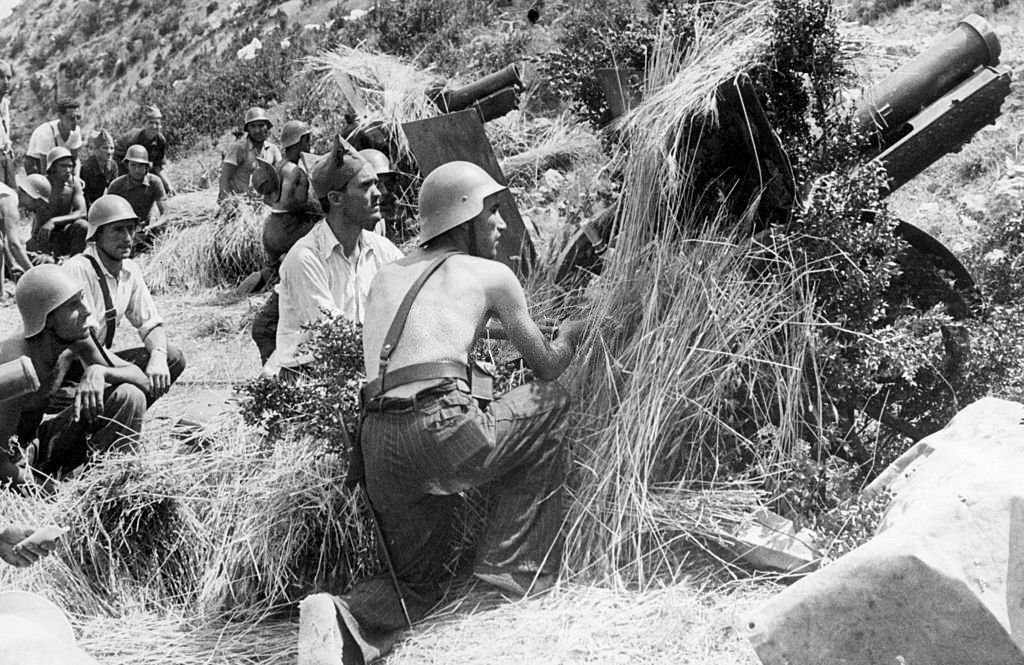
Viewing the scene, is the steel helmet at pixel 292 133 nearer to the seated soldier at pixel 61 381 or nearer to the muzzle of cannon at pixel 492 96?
the muzzle of cannon at pixel 492 96

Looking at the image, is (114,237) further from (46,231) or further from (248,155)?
(248,155)

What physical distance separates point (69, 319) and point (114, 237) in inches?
32.8

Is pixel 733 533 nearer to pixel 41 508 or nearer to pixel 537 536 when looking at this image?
pixel 537 536

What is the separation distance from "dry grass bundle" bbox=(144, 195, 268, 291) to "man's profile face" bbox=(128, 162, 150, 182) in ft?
3.71

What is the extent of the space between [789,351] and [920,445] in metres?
0.74

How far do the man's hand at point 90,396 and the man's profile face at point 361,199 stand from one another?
4.53 feet

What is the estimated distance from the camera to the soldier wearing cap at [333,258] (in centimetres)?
565

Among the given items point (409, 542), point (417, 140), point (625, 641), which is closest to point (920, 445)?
point (625, 641)

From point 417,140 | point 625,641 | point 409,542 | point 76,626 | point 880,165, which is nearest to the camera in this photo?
point 625,641

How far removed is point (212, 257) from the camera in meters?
12.5

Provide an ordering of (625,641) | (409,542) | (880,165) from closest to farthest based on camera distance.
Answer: (625,641) < (409,542) < (880,165)

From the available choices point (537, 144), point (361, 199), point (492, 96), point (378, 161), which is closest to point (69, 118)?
point (537, 144)

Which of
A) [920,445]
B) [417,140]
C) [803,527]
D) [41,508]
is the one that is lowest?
[803,527]

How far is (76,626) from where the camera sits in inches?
194
